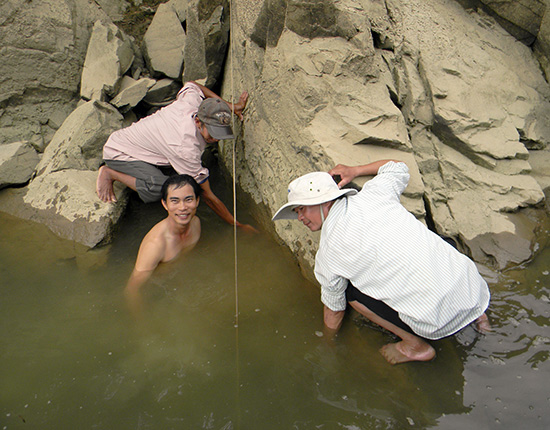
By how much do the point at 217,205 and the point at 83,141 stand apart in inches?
66.8

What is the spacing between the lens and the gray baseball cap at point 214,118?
12.2 ft

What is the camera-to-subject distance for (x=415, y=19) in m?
4.10

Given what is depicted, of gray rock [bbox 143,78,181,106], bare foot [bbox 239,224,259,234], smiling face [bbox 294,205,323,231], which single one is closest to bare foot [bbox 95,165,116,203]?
bare foot [bbox 239,224,259,234]

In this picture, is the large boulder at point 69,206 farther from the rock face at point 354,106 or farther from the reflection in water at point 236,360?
the reflection in water at point 236,360

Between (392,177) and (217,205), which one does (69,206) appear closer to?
(217,205)

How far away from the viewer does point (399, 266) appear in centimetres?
223

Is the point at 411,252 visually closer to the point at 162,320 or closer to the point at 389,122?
the point at 389,122

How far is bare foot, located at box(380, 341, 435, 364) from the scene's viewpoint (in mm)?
2580

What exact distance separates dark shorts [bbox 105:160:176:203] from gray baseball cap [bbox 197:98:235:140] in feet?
2.32

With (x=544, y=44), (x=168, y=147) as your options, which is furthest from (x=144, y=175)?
(x=544, y=44)

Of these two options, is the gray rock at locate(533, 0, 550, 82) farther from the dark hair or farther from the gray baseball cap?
the dark hair

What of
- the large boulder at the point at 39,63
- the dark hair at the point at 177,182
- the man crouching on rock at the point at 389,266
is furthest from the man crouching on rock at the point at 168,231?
the large boulder at the point at 39,63

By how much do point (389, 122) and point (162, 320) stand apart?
7.75 ft

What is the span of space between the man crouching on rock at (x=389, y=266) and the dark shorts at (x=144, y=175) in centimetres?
181
